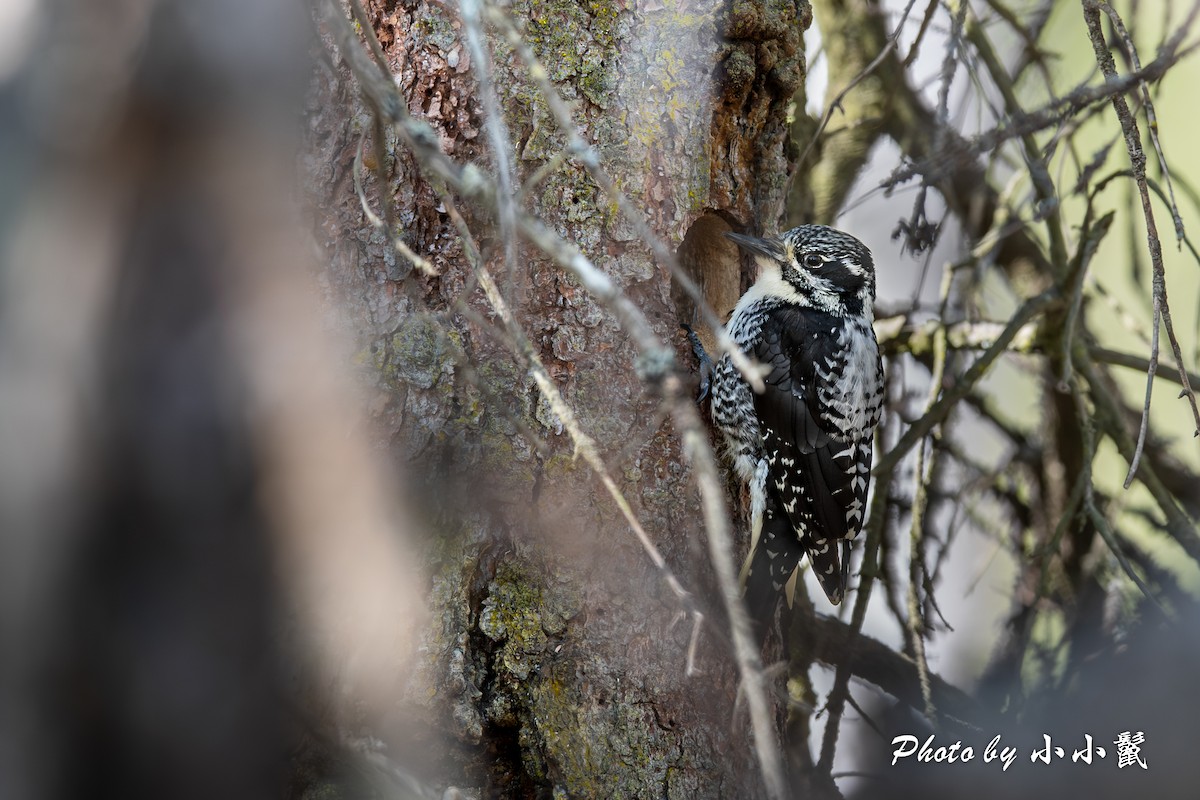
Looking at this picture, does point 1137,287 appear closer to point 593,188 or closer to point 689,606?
Result: point 593,188

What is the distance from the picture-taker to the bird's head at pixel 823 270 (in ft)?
10.2

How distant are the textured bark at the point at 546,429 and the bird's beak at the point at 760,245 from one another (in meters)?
0.38

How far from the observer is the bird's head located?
10.2 feet

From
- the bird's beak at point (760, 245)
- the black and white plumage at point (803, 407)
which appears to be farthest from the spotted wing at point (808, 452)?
the bird's beak at point (760, 245)

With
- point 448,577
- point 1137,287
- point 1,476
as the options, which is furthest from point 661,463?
point 1137,287

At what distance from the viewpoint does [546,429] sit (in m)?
2.16

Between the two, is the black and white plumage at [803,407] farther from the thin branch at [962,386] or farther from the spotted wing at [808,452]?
the thin branch at [962,386]

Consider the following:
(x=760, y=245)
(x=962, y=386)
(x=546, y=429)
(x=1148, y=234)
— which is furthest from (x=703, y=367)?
(x=1148, y=234)

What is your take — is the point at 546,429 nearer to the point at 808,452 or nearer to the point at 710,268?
the point at 710,268

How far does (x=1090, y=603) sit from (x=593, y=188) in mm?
2278

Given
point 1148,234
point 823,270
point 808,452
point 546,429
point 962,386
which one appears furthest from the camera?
point 823,270

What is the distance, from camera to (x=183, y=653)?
1.86 m

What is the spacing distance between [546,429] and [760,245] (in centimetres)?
92

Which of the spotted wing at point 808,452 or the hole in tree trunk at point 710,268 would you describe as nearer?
the hole in tree trunk at point 710,268
